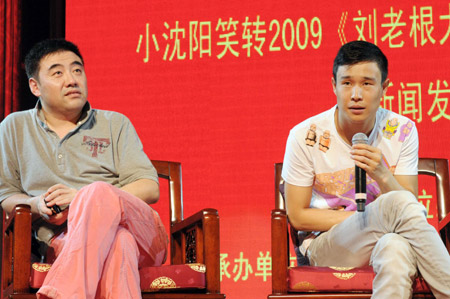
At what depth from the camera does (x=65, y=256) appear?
1989 millimetres

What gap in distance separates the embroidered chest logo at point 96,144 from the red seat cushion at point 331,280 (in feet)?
2.85

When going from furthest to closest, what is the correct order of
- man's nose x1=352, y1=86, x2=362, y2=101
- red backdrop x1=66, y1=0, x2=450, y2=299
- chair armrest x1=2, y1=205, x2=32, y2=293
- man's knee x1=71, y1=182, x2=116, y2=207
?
red backdrop x1=66, y1=0, x2=450, y2=299 < man's nose x1=352, y1=86, x2=362, y2=101 < chair armrest x1=2, y1=205, x2=32, y2=293 < man's knee x1=71, y1=182, x2=116, y2=207

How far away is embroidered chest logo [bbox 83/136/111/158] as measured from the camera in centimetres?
260

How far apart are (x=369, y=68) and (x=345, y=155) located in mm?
320

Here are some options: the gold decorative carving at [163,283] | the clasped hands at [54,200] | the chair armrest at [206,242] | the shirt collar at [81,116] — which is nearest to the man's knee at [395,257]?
the chair armrest at [206,242]

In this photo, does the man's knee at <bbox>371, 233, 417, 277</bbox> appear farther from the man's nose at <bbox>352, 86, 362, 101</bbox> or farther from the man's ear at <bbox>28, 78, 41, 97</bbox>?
the man's ear at <bbox>28, 78, 41, 97</bbox>

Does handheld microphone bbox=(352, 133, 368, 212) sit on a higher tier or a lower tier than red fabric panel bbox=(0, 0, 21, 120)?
lower

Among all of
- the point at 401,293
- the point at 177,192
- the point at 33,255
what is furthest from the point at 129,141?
the point at 401,293

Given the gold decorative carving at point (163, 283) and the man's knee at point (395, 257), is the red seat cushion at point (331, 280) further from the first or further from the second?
the gold decorative carving at point (163, 283)

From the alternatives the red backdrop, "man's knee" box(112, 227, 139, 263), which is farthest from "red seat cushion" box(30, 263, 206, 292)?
the red backdrop

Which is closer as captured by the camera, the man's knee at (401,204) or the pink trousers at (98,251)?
the pink trousers at (98,251)

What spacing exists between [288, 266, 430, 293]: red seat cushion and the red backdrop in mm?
982

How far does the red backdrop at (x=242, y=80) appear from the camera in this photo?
3.16 metres

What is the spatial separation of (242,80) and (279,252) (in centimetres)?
124
